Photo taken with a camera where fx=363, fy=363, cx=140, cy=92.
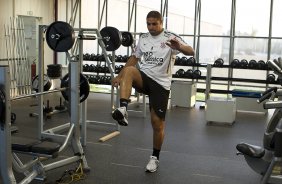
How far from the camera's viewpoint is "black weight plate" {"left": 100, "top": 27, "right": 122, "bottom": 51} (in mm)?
4631

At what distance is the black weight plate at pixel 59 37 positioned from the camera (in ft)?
11.9

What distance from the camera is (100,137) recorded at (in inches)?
180

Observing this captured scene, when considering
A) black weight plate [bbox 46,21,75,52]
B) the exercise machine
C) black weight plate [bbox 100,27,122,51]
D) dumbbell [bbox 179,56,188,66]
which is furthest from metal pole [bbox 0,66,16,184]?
dumbbell [bbox 179,56,188,66]

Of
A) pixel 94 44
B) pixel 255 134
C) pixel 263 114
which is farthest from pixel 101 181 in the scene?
pixel 94 44

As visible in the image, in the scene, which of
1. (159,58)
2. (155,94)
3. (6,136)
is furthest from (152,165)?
(6,136)

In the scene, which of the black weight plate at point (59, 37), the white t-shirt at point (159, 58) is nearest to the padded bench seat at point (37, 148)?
the white t-shirt at point (159, 58)

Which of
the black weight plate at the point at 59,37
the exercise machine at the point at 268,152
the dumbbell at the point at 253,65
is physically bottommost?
the exercise machine at the point at 268,152

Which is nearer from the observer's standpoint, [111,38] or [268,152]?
[268,152]

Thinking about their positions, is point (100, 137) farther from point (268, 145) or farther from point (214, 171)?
point (268, 145)

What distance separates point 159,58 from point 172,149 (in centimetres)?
133

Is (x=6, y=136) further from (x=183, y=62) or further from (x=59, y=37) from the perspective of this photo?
(x=183, y=62)

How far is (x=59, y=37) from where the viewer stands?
3.67m

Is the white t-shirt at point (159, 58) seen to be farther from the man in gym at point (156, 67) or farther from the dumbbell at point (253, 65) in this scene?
the dumbbell at point (253, 65)

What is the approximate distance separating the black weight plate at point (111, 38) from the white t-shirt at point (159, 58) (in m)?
1.41
